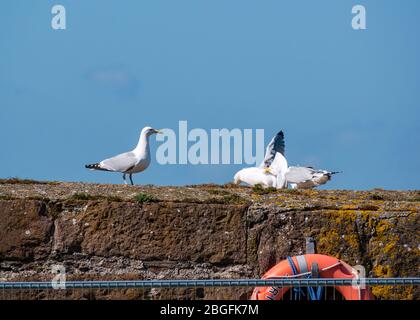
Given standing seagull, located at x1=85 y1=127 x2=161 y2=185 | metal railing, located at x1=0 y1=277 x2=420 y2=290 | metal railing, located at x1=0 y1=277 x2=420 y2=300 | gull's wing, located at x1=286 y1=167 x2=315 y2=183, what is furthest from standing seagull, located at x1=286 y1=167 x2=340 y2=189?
metal railing, located at x1=0 y1=277 x2=420 y2=290

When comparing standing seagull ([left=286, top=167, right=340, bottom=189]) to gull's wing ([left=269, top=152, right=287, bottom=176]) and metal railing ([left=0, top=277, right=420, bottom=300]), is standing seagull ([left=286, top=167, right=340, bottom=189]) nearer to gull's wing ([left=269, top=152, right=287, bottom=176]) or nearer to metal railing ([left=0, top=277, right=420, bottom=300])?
gull's wing ([left=269, top=152, right=287, bottom=176])

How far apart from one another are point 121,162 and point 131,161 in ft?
0.52

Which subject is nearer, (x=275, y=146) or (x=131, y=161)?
(x=131, y=161)

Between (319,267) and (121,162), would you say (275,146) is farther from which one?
(319,267)

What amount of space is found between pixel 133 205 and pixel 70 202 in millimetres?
713

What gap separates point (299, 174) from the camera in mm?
20281

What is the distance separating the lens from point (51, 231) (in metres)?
13.8

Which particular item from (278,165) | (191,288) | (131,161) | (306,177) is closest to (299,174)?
(306,177)

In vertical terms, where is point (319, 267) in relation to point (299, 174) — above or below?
below

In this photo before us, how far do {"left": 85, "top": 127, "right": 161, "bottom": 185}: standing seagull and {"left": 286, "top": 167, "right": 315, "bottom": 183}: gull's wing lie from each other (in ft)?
8.87

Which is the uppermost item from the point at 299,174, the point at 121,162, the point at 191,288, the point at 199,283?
the point at 121,162

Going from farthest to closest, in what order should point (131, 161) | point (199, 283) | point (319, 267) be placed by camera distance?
point (131, 161), point (319, 267), point (199, 283)

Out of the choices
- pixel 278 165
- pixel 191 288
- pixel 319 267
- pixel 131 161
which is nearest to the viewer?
pixel 191 288
